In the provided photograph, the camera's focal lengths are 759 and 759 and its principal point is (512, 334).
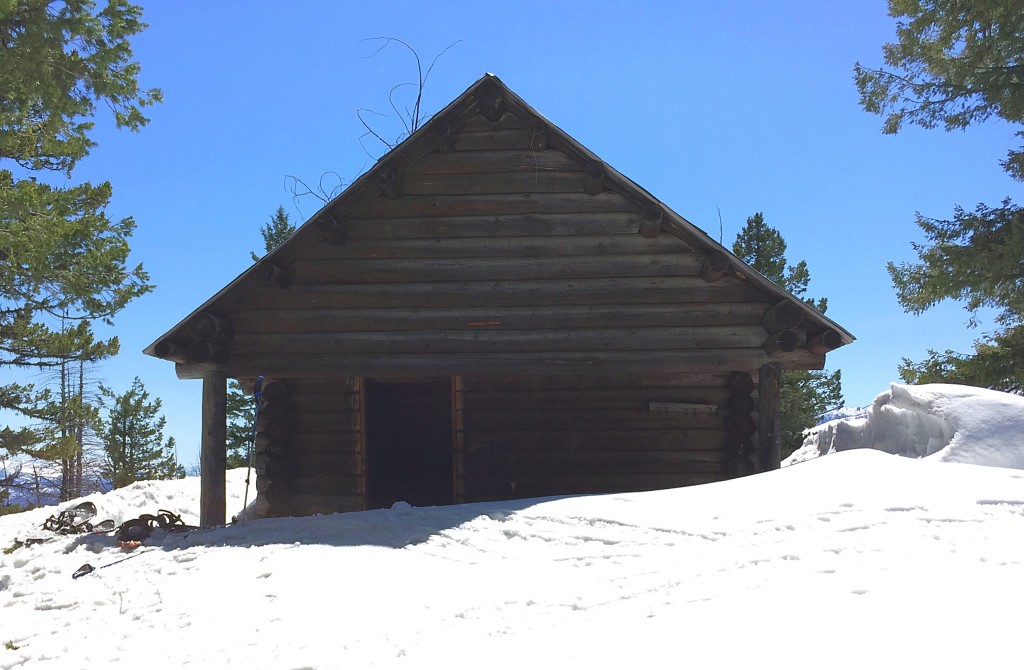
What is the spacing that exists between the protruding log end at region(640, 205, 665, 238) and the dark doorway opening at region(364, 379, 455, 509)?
189 inches

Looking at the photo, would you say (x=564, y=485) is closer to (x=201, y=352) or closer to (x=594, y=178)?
(x=594, y=178)

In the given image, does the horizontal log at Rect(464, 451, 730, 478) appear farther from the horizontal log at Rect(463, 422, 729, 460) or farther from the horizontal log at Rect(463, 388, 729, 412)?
the horizontal log at Rect(463, 388, 729, 412)

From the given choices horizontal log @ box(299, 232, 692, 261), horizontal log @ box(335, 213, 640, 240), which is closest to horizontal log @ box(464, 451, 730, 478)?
horizontal log @ box(299, 232, 692, 261)

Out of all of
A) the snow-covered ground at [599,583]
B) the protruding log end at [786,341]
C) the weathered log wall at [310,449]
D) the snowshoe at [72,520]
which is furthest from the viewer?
the weathered log wall at [310,449]

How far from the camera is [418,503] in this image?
12.8m

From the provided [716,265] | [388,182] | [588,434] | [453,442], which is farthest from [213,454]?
[716,265]

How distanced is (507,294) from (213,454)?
4209mm

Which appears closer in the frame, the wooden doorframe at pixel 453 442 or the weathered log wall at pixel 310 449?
the wooden doorframe at pixel 453 442

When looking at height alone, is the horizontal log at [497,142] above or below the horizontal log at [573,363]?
above

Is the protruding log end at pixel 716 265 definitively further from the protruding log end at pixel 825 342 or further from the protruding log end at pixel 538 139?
the protruding log end at pixel 538 139

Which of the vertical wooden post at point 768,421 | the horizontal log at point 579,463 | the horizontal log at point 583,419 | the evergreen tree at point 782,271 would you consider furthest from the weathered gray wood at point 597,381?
the evergreen tree at point 782,271

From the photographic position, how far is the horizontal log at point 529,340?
932cm

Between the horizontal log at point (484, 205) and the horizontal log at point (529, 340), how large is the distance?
5.07ft

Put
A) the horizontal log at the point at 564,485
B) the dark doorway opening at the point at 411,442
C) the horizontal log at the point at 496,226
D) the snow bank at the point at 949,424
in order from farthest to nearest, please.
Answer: the dark doorway opening at the point at 411,442 → the horizontal log at the point at 564,485 → the horizontal log at the point at 496,226 → the snow bank at the point at 949,424
